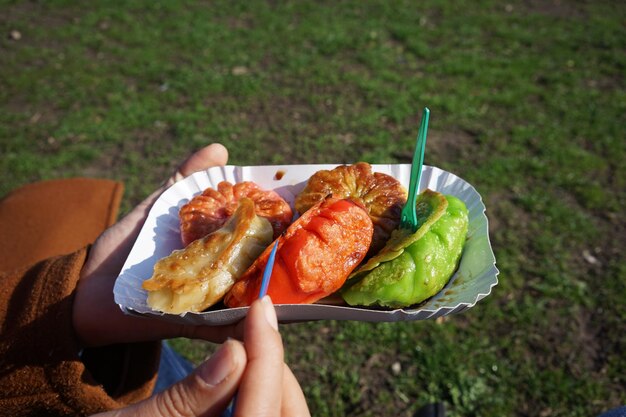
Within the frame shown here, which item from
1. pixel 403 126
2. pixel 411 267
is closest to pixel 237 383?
→ pixel 411 267

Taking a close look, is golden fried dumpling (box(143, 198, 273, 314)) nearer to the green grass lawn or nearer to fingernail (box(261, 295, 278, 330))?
fingernail (box(261, 295, 278, 330))

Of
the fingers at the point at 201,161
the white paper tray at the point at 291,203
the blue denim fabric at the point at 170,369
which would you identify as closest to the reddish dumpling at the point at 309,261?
the white paper tray at the point at 291,203

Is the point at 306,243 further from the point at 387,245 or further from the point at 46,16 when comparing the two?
the point at 46,16

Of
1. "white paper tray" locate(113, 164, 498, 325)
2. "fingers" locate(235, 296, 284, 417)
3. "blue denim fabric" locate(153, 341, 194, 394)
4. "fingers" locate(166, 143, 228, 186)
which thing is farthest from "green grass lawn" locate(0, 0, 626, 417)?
"fingers" locate(235, 296, 284, 417)

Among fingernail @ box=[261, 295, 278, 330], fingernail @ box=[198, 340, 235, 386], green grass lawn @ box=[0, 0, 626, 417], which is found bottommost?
green grass lawn @ box=[0, 0, 626, 417]

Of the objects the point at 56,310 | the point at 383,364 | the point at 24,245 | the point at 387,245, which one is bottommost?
the point at 383,364

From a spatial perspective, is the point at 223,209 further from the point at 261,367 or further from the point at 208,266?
the point at 261,367

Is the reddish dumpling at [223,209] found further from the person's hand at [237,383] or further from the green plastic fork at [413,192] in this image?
the person's hand at [237,383]

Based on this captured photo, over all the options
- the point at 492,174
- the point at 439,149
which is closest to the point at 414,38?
the point at 439,149
